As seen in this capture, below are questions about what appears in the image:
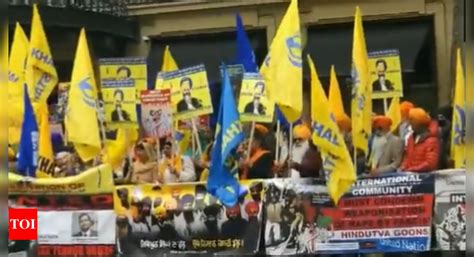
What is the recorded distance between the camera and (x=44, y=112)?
11430 millimetres

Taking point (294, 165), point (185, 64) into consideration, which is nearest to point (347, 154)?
point (294, 165)

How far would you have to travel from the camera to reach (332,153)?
9094 mm

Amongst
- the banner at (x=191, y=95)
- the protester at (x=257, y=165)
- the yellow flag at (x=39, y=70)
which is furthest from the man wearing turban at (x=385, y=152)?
the yellow flag at (x=39, y=70)

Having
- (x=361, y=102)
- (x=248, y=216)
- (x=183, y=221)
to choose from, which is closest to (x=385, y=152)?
(x=361, y=102)

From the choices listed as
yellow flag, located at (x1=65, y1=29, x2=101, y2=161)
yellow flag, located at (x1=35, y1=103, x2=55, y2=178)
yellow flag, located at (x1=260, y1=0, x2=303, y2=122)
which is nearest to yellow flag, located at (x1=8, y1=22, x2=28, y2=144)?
yellow flag, located at (x1=35, y1=103, x2=55, y2=178)

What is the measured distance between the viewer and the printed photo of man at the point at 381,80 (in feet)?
34.7

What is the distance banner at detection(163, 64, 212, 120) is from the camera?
10.5m

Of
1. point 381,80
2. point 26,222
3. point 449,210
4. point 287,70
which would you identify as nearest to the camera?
point 449,210

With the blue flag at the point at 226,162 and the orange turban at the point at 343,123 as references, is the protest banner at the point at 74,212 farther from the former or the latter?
the orange turban at the point at 343,123

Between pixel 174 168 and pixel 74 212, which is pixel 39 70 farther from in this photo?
pixel 174 168

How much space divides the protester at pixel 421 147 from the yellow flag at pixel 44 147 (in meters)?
3.89

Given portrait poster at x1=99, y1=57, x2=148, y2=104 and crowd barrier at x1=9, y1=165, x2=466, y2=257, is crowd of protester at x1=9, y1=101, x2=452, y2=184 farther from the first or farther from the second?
portrait poster at x1=99, y1=57, x2=148, y2=104

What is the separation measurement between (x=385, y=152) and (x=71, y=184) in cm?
322

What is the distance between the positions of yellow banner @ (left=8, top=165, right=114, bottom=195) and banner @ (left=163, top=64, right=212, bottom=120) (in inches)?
41.0
